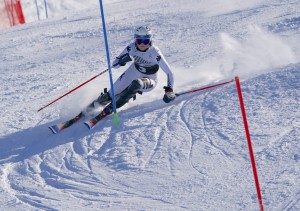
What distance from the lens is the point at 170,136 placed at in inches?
255

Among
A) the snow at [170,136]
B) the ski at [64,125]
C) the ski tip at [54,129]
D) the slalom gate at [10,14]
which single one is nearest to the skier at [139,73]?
the snow at [170,136]

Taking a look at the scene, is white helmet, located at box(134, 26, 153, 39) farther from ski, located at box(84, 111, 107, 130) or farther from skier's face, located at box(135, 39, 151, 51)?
ski, located at box(84, 111, 107, 130)

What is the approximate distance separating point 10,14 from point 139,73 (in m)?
13.6

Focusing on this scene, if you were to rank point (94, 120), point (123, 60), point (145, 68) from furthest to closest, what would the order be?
point (145, 68)
point (123, 60)
point (94, 120)

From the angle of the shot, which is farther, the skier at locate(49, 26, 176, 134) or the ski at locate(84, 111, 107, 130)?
the skier at locate(49, 26, 176, 134)

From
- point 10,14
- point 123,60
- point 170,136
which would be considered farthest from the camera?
point 10,14

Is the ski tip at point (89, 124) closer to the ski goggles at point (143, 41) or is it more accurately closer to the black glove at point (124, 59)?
the black glove at point (124, 59)

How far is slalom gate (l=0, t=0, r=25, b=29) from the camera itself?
20203 millimetres

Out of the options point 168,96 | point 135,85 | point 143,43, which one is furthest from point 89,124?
point 143,43

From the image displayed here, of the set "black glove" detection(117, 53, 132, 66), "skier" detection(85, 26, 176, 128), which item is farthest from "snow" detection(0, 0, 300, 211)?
"black glove" detection(117, 53, 132, 66)

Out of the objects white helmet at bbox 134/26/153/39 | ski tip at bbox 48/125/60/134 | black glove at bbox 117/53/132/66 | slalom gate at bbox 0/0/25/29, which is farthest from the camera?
slalom gate at bbox 0/0/25/29

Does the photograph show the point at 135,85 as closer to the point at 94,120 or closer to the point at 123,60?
the point at 123,60

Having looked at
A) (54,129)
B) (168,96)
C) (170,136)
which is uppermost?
(168,96)

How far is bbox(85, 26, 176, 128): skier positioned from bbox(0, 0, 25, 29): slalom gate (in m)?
13.1
